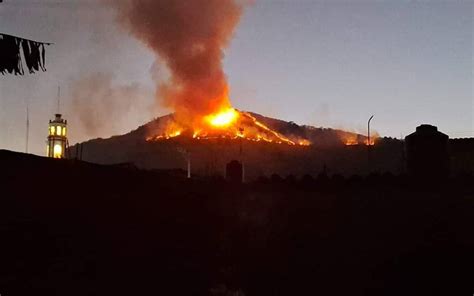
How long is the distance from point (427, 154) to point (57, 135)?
5891cm

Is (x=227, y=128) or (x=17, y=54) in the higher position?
(x=227, y=128)

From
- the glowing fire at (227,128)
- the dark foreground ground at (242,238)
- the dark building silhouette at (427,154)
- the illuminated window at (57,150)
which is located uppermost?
the glowing fire at (227,128)

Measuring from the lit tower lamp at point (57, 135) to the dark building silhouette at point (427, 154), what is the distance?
55.7m

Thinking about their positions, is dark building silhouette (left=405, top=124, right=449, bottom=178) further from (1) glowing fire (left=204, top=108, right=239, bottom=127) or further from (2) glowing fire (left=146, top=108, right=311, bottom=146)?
(1) glowing fire (left=204, top=108, right=239, bottom=127)

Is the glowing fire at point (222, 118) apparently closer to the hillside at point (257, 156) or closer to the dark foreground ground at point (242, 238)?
the hillside at point (257, 156)

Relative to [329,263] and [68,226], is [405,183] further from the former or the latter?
[68,226]

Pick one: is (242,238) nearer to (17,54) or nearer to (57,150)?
(17,54)

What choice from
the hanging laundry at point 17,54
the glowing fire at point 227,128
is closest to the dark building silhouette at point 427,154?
the hanging laundry at point 17,54

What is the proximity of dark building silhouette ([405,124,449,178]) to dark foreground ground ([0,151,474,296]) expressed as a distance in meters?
2.26

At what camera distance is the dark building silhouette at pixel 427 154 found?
14.4 m

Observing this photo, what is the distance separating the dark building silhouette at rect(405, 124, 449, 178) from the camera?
14375 millimetres

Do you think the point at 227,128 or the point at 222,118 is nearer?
the point at 227,128

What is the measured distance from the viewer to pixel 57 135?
6662cm

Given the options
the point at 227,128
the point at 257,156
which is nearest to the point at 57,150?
the point at 257,156
